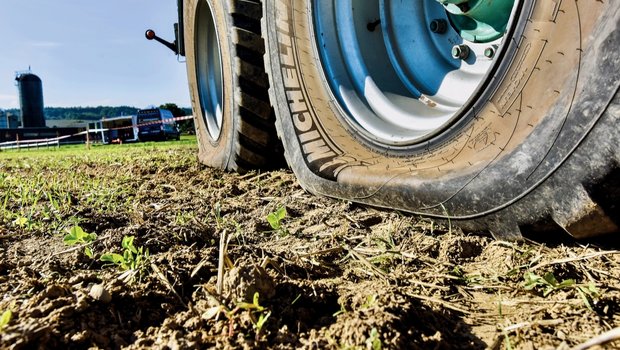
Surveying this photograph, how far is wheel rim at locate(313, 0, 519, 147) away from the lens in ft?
4.99

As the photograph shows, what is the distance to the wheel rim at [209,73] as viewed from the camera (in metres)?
3.41

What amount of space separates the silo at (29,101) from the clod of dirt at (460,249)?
39.8m

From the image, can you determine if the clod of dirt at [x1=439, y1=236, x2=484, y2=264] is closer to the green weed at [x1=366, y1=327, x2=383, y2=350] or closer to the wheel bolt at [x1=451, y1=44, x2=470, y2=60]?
the green weed at [x1=366, y1=327, x2=383, y2=350]

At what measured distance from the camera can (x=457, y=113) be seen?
120 centimetres

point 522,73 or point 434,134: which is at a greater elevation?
point 522,73

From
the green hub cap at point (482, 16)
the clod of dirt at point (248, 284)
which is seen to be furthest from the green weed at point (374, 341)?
the green hub cap at point (482, 16)

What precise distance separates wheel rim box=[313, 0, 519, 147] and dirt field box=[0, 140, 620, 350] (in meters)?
0.34

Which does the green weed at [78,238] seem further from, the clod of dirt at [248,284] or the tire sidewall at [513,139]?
the tire sidewall at [513,139]

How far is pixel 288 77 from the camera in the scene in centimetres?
187

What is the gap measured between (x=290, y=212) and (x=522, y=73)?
86 cm

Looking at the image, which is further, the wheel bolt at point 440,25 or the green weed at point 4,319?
the wheel bolt at point 440,25

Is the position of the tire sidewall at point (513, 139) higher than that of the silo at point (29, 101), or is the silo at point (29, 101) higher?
the silo at point (29, 101)

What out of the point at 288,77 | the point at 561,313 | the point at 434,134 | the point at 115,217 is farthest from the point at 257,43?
the point at 561,313

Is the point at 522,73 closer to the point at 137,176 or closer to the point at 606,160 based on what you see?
the point at 606,160
